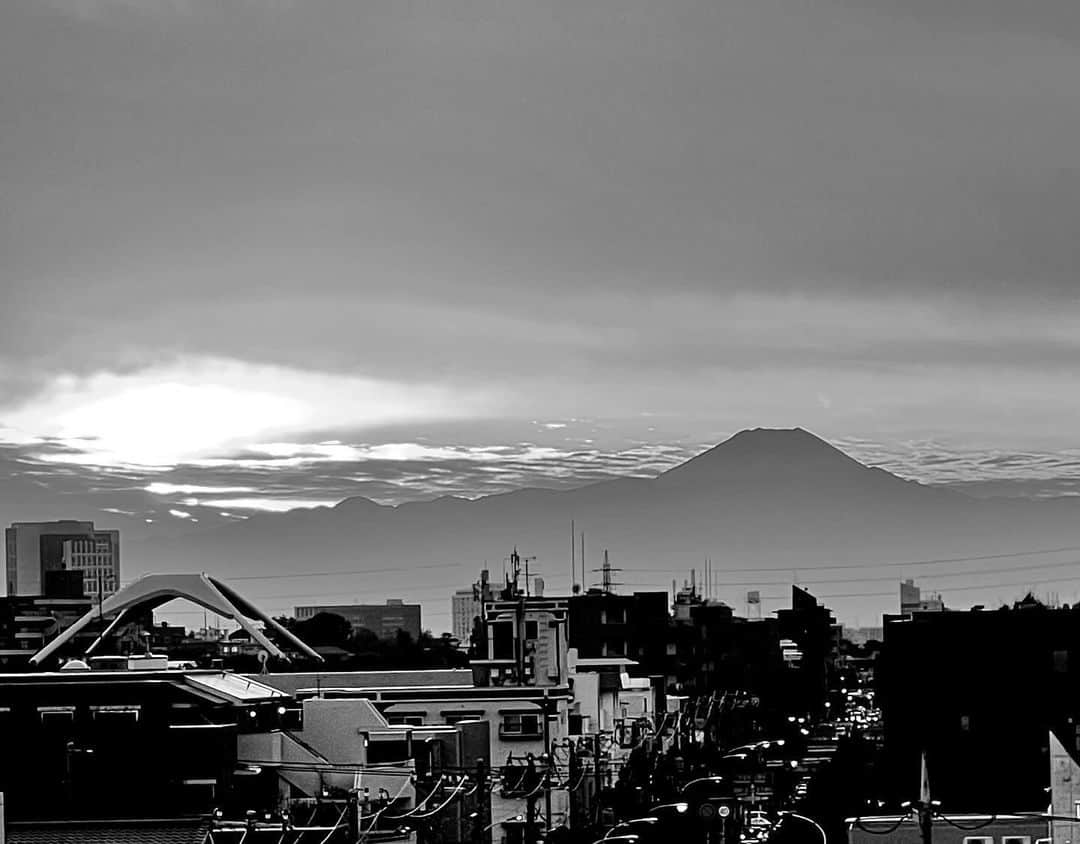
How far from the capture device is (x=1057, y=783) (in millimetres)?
48562

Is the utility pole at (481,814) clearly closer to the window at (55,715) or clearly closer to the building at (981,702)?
the window at (55,715)

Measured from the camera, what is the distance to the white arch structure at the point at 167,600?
116281 mm

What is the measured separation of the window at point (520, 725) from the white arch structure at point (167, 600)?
167 feet

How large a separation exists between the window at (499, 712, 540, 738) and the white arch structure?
5096 centimetres

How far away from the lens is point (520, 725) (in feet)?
210

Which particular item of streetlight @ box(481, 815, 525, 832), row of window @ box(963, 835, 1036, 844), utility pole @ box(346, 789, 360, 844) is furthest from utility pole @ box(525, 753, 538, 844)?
row of window @ box(963, 835, 1036, 844)

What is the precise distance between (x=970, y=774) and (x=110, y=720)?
100ft

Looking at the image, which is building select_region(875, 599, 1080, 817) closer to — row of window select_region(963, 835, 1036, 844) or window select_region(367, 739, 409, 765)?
row of window select_region(963, 835, 1036, 844)

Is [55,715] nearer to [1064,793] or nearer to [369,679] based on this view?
[1064,793]

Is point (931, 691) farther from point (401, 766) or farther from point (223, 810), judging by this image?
point (223, 810)

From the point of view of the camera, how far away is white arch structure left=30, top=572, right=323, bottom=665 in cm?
11628

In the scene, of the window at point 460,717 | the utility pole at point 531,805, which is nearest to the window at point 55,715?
the utility pole at point 531,805

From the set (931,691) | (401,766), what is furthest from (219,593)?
(401,766)

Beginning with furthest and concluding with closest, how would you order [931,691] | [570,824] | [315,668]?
[315,668], [931,691], [570,824]
